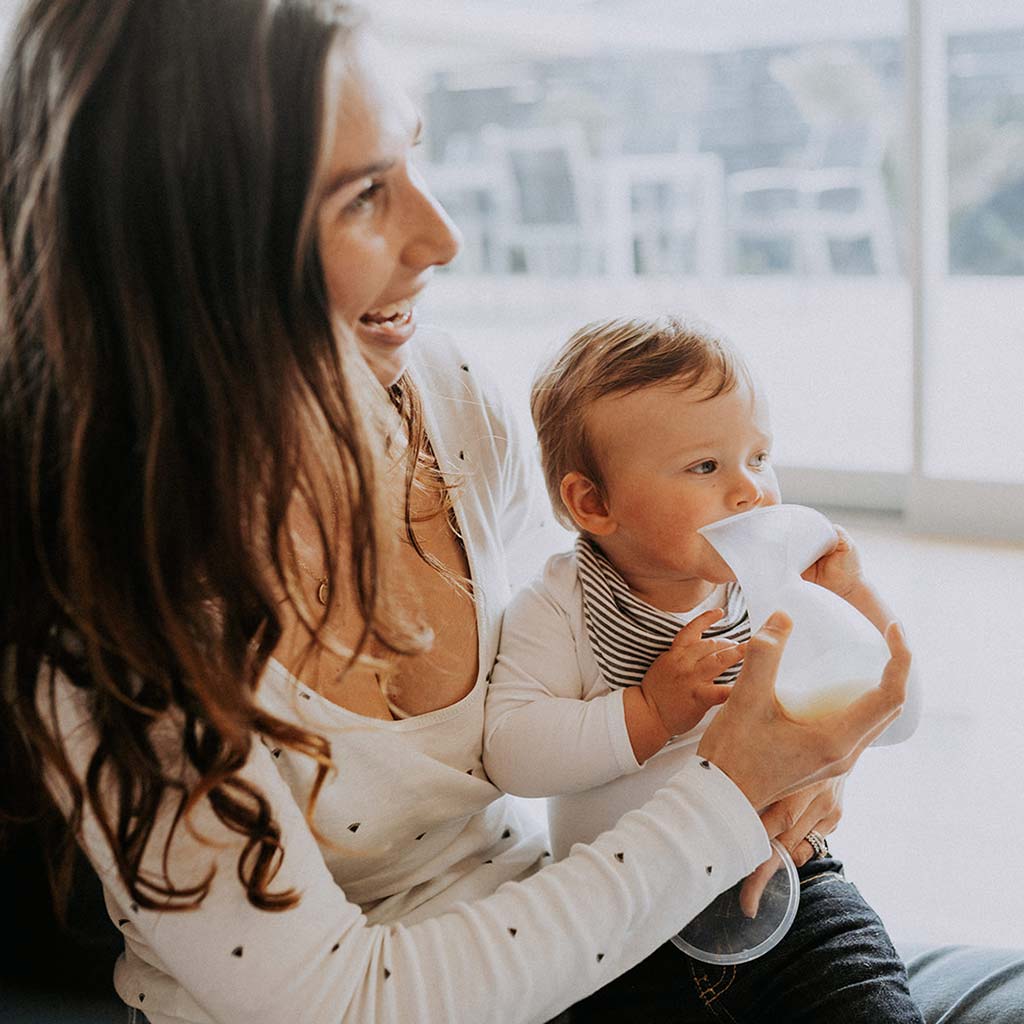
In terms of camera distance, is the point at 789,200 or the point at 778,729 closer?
the point at 778,729

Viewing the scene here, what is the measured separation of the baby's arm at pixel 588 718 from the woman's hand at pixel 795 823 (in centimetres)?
10

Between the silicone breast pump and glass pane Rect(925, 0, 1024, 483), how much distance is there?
7.85 ft

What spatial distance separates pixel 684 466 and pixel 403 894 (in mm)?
447

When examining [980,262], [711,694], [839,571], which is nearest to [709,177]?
[980,262]

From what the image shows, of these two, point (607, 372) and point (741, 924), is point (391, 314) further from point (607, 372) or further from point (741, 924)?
point (741, 924)

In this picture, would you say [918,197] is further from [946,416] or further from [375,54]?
[375,54]

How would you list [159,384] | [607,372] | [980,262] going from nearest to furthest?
[159,384] → [607,372] → [980,262]

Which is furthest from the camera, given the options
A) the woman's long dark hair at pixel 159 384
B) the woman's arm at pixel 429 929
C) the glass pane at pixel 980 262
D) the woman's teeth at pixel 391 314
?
the glass pane at pixel 980 262

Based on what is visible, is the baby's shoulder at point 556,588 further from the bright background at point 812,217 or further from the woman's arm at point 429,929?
the bright background at point 812,217

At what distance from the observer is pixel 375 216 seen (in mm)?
911

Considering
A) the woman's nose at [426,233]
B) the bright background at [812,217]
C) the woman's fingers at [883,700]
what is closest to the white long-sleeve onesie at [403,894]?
the woman's fingers at [883,700]

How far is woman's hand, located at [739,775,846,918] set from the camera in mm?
1049

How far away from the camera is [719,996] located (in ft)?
3.52

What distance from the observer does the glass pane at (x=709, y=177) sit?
→ 11.3 feet
